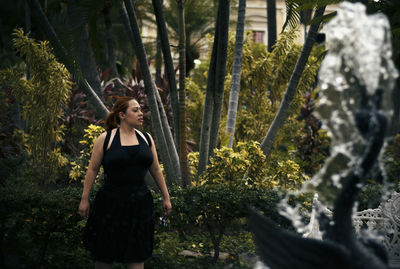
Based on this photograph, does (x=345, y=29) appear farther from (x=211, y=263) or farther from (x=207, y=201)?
(x=211, y=263)

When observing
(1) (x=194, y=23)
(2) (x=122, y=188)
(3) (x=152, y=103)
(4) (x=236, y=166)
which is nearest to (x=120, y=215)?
(2) (x=122, y=188)

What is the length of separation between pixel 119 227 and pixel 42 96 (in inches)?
130

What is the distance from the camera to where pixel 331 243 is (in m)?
1.84

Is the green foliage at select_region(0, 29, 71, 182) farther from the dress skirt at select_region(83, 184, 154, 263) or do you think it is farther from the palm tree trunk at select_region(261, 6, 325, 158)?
the dress skirt at select_region(83, 184, 154, 263)

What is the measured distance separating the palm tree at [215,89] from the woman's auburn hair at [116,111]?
92.9 inches

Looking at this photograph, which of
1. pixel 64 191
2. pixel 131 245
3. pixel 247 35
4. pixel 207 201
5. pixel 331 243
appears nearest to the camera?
pixel 331 243

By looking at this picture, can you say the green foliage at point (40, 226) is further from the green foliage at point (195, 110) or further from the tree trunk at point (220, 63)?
the green foliage at point (195, 110)

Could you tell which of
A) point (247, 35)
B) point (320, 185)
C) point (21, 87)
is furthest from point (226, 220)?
point (247, 35)

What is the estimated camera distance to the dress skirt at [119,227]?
10.6ft

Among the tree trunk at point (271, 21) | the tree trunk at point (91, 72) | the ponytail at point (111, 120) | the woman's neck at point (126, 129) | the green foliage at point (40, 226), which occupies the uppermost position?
the tree trunk at point (271, 21)

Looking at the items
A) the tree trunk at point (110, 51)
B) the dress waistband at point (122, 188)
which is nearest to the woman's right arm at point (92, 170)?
the dress waistband at point (122, 188)

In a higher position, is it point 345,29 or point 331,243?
point 345,29

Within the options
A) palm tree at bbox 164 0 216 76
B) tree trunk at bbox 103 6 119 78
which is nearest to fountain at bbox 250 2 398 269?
tree trunk at bbox 103 6 119 78

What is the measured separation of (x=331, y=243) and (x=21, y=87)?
5.38 meters
